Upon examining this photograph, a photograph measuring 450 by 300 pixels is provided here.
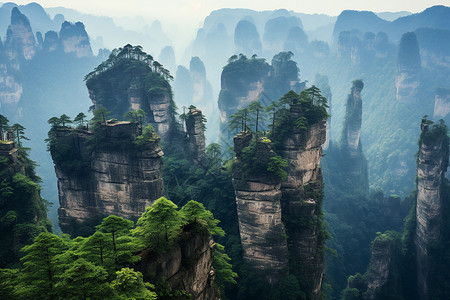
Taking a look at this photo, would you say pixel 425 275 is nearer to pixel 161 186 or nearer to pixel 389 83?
pixel 161 186

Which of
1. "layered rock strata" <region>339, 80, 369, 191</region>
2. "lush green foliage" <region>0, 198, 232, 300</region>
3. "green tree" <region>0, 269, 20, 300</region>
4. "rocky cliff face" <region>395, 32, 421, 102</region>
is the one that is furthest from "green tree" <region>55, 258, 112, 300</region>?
"rocky cliff face" <region>395, 32, 421, 102</region>

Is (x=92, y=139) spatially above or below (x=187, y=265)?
above

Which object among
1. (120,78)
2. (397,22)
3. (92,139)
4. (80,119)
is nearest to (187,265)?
(92,139)

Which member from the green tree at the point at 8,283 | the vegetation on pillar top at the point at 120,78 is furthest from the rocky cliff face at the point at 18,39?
the green tree at the point at 8,283

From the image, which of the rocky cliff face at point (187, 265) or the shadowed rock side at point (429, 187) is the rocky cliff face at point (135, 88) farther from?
the rocky cliff face at point (187, 265)

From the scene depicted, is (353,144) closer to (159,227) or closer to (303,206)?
(303,206)
